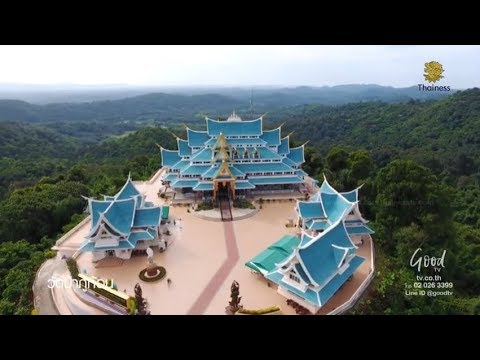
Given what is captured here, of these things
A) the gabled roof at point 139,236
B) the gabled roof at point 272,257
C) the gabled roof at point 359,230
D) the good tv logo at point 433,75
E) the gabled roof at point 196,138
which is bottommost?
the gabled roof at point 272,257

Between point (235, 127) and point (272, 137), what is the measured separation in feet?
9.10

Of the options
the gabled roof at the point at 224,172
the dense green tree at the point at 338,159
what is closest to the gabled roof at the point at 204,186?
the gabled roof at the point at 224,172

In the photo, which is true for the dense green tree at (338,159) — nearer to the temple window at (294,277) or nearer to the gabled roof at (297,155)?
the gabled roof at (297,155)

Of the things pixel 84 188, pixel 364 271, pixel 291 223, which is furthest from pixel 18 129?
pixel 364 271

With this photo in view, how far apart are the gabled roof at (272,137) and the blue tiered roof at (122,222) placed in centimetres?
1068

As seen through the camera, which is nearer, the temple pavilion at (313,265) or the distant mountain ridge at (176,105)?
the temple pavilion at (313,265)

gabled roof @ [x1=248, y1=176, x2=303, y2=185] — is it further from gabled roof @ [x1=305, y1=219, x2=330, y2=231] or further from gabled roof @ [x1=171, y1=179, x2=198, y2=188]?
gabled roof @ [x1=305, y1=219, x2=330, y2=231]

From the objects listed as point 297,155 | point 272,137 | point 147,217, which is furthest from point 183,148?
point 147,217

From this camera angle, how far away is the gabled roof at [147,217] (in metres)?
14.9

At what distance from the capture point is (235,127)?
2322 cm

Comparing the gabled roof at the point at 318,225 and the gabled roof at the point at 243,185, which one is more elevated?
the gabled roof at the point at 243,185

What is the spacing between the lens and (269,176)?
21.5 m

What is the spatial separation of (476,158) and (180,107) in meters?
113

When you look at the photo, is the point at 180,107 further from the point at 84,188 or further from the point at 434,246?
the point at 434,246
